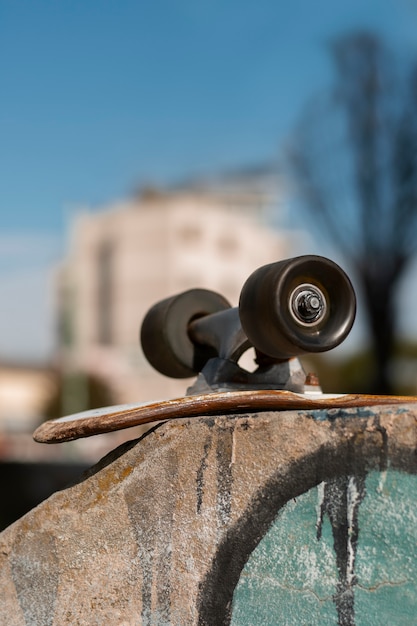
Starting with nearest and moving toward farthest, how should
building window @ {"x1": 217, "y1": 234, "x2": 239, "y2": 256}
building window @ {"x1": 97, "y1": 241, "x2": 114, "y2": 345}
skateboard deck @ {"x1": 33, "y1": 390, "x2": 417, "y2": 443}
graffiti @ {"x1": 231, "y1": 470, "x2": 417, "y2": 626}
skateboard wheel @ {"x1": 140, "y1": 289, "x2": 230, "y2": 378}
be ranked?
graffiti @ {"x1": 231, "y1": 470, "x2": 417, "y2": 626} → skateboard deck @ {"x1": 33, "y1": 390, "x2": 417, "y2": 443} → skateboard wheel @ {"x1": 140, "y1": 289, "x2": 230, "y2": 378} → building window @ {"x1": 217, "y1": 234, "x2": 239, "y2": 256} → building window @ {"x1": 97, "y1": 241, "x2": 114, "y2": 345}

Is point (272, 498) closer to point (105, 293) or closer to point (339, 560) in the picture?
point (339, 560)

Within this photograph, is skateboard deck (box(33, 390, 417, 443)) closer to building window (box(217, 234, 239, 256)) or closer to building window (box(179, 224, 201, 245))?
building window (box(179, 224, 201, 245))

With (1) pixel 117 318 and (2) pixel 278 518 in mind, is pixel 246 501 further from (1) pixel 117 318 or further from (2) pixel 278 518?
(1) pixel 117 318

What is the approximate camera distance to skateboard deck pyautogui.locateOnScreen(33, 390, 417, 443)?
7.26ft

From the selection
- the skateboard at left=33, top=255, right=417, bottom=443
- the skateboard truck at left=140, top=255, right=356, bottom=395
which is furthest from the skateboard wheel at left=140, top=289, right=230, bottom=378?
the skateboard at left=33, top=255, right=417, bottom=443

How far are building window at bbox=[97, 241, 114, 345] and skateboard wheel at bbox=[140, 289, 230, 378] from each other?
59.3 meters

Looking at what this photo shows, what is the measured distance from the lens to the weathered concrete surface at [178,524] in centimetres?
212

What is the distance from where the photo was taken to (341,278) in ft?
7.71

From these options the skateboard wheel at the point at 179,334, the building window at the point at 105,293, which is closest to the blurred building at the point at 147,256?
the building window at the point at 105,293

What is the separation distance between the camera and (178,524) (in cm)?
215

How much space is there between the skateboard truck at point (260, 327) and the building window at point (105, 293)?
5932 centimetres

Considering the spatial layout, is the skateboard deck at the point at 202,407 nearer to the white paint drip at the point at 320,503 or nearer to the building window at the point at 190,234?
the white paint drip at the point at 320,503

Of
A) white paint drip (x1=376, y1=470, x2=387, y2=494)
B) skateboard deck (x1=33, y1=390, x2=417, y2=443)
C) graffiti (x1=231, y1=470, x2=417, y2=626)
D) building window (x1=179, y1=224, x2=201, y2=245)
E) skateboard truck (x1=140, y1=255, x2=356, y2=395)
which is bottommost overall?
graffiti (x1=231, y1=470, x2=417, y2=626)

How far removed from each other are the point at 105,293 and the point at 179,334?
61.0 m
